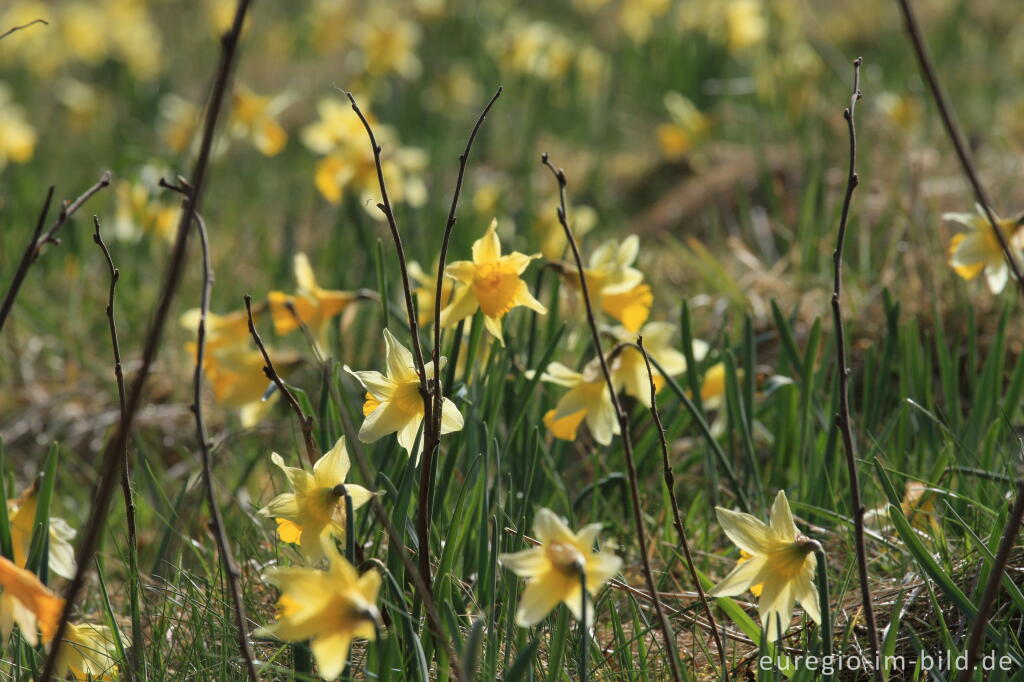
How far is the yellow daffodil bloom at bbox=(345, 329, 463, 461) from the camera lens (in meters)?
1.37

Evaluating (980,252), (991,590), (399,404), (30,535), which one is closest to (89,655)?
(30,535)

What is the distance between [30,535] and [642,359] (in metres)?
1.08

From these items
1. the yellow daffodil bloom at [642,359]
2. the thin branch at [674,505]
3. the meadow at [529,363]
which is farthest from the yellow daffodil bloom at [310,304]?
the thin branch at [674,505]

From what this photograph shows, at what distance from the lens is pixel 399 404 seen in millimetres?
1397

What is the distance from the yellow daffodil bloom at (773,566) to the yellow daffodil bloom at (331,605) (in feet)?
1.53

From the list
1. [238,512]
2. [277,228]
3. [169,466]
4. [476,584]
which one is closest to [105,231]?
[277,228]

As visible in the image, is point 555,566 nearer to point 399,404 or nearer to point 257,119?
point 399,404

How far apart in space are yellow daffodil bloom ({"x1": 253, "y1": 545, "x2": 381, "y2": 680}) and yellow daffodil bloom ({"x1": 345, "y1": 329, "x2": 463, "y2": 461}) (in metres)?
0.36

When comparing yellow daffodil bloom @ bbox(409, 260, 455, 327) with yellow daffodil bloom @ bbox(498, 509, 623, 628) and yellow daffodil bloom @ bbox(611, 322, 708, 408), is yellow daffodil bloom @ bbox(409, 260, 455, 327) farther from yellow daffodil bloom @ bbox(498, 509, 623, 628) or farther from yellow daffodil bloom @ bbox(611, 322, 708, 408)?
yellow daffodil bloom @ bbox(498, 509, 623, 628)

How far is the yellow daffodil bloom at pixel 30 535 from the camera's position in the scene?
5.21ft

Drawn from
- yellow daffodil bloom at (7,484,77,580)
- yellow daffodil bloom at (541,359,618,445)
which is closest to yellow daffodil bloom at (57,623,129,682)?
yellow daffodil bloom at (7,484,77,580)

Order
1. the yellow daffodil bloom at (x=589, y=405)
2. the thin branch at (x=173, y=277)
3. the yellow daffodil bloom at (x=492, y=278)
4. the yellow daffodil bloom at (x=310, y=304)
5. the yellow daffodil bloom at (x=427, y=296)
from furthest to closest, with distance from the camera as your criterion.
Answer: the yellow daffodil bloom at (x=310, y=304), the yellow daffodil bloom at (x=427, y=296), the yellow daffodil bloom at (x=589, y=405), the yellow daffodil bloom at (x=492, y=278), the thin branch at (x=173, y=277)

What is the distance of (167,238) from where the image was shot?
374cm

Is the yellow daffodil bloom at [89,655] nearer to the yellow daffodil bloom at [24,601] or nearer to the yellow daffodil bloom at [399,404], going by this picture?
the yellow daffodil bloom at [24,601]
